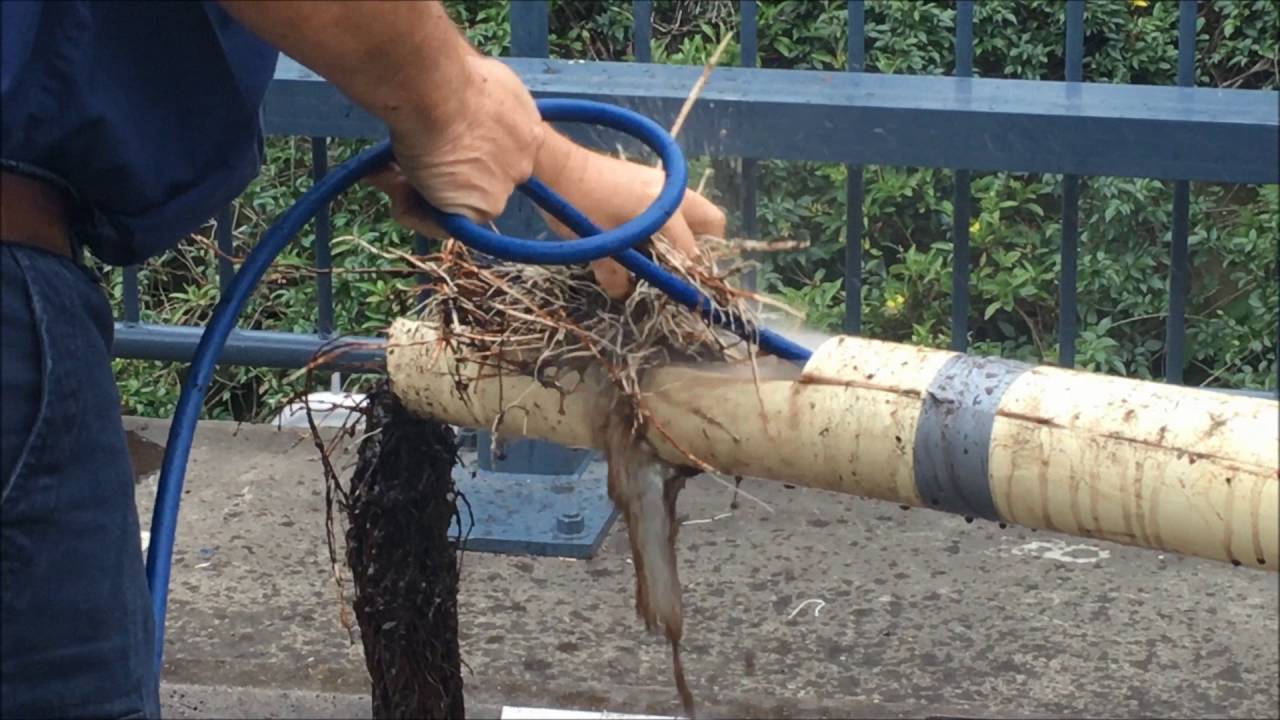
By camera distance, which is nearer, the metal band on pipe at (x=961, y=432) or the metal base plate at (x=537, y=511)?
the metal band on pipe at (x=961, y=432)

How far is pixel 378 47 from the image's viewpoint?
165 centimetres

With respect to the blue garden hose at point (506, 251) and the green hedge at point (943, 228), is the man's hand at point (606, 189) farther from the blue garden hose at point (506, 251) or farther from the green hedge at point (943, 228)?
the green hedge at point (943, 228)

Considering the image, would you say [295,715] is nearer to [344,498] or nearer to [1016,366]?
[344,498]

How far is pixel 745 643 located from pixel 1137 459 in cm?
164

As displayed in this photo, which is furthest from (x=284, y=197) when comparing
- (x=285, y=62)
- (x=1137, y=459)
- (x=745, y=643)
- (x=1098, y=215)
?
(x=1137, y=459)

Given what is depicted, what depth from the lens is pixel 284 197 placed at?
19.5ft

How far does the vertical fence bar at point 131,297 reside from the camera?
3.97 meters

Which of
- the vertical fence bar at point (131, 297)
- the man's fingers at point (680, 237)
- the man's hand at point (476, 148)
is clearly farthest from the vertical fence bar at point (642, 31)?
the man's hand at point (476, 148)

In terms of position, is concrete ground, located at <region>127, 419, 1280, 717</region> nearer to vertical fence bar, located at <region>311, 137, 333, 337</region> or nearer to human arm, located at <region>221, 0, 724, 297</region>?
vertical fence bar, located at <region>311, 137, 333, 337</region>

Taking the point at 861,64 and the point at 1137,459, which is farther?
the point at 861,64

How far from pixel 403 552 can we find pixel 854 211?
139cm

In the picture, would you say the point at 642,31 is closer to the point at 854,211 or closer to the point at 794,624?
the point at 854,211

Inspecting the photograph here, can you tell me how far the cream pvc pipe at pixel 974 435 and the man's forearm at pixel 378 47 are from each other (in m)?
0.46

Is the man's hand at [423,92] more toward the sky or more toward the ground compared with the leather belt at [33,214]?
more toward the sky
